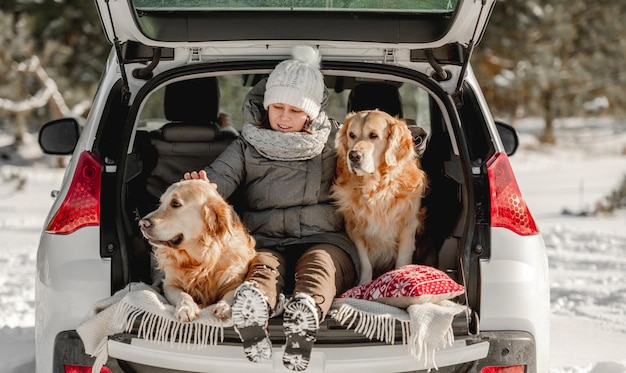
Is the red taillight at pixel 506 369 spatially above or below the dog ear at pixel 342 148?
below

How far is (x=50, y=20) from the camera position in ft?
52.0

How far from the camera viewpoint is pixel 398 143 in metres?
3.69

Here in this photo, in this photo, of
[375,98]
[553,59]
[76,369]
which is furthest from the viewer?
[553,59]

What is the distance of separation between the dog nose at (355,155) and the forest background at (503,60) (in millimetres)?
11227

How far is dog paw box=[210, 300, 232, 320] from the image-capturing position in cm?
285

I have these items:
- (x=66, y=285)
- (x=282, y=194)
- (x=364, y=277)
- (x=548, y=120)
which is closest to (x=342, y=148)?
(x=282, y=194)

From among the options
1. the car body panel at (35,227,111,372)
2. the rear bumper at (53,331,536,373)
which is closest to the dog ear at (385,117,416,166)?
the rear bumper at (53,331,536,373)

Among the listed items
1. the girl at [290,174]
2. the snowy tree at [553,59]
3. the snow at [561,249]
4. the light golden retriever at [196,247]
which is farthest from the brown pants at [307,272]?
the snowy tree at [553,59]

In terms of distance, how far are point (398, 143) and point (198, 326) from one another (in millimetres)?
1309

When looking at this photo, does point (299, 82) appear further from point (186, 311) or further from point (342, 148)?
point (186, 311)

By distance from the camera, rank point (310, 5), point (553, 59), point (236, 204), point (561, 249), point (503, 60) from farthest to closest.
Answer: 1. point (553, 59)
2. point (503, 60)
3. point (561, 249)
4. point (236, 204)
5. point (310, 5)

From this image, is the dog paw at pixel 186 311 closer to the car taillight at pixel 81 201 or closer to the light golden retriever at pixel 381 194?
the car taillight at pixel 81 201

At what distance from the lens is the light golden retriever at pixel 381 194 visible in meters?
3.66

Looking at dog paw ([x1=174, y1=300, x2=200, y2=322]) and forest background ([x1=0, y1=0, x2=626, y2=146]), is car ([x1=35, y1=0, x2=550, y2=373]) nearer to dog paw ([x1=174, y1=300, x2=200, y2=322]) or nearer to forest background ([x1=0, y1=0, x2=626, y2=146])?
dog paw ([x1=174, y1=300, x2=200, y2=322])
